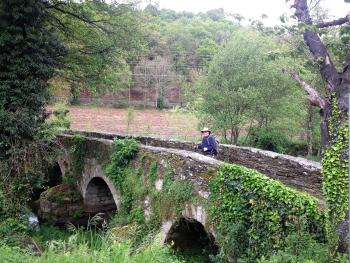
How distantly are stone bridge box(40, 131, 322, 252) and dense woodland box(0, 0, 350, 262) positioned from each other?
4.92 feet

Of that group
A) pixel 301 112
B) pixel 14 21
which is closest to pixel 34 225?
pixel 14 21

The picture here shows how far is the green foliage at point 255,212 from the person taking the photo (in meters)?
6.23

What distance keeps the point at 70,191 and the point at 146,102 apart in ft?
128

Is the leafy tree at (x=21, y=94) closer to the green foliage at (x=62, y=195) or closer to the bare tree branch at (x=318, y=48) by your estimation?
the green foliage at (x=62, y=195)

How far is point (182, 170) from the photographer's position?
895 centimetres

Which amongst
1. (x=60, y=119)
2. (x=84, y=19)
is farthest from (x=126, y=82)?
(x=84, y=19)

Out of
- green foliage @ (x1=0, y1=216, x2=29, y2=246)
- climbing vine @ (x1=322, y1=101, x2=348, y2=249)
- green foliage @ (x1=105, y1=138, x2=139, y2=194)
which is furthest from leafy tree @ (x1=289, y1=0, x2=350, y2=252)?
green foliage @ (x1=0, y1=216, x2=29, y2=246)

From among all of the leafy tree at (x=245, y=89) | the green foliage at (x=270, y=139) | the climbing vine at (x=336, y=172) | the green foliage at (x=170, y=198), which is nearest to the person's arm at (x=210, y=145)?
the green foliage at (x=170, y=198)

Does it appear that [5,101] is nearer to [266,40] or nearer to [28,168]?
[28,168]

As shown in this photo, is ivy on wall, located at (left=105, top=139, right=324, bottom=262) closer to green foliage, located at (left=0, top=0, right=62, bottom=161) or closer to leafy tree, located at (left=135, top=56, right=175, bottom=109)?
green foliage, located at (left=0, top=0, right=62, bottom=161)

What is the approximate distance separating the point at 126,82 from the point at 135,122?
19.5m

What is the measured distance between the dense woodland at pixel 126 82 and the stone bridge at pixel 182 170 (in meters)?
1.50

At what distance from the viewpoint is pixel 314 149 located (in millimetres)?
24844

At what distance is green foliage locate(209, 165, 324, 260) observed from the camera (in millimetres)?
6230
